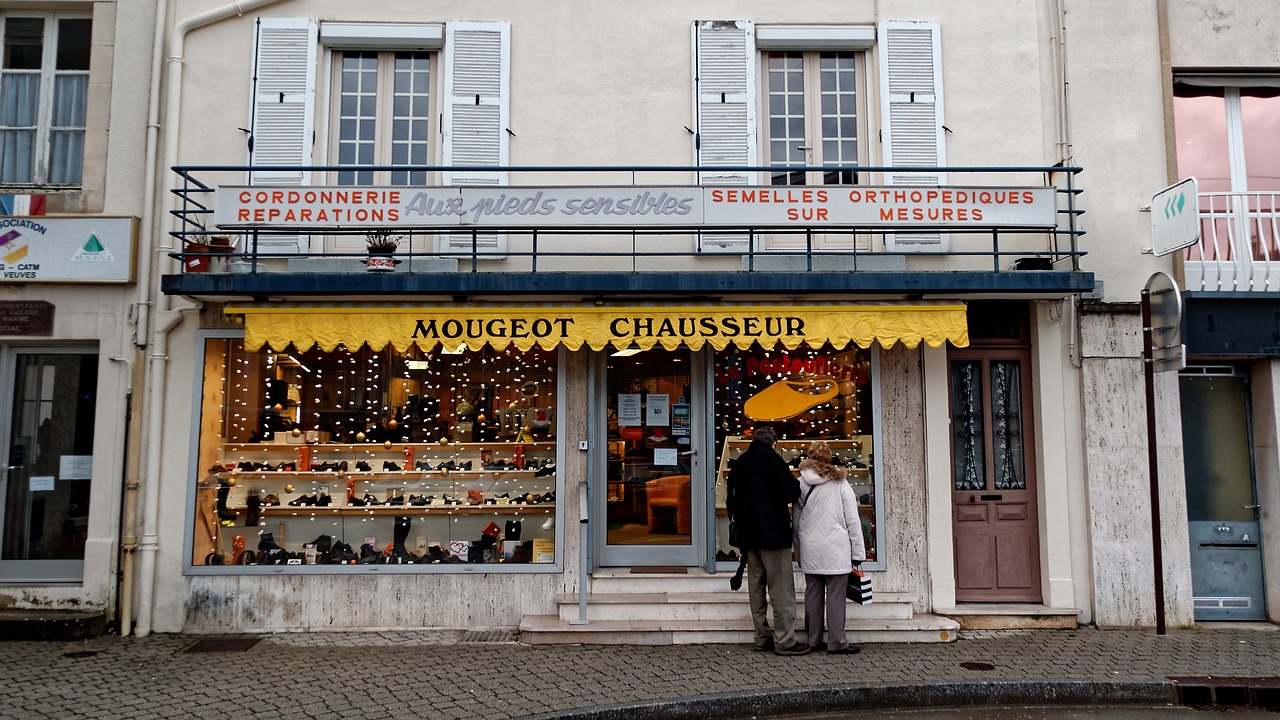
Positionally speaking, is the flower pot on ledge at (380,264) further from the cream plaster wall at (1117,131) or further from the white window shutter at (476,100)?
the cream plaster wall at (1117,131)

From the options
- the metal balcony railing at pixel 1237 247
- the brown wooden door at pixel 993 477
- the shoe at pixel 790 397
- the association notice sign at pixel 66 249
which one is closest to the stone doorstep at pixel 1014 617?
the brown wooden door at pixel 993 477

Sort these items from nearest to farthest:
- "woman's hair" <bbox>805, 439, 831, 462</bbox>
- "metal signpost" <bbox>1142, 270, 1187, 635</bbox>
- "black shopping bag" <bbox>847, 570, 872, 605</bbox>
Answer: "black shopping bag" <bbox>847, 570, 872, 605</bbox>
"woman's hair" <bbox>805, 439, 831, 462</bbox>
"metal signpost" <bbox>1142, 270, 1187, 635</bbox>

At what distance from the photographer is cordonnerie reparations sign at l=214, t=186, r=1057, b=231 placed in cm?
721

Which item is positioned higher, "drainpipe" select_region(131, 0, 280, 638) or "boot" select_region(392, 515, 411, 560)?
"drainpipe" select_region(131, 0, 280, 638)

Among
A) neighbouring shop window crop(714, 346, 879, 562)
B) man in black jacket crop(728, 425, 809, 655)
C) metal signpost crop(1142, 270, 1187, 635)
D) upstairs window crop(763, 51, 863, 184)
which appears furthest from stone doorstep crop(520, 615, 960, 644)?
upstairs window crop(763, 51, 863, 184)

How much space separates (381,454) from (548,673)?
306 cm

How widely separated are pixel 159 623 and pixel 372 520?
2.07 metres

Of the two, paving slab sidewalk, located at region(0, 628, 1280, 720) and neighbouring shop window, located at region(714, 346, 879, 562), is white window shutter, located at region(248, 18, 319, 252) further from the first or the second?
neighbouring shop window, located at region(714, 346, 879, 562)

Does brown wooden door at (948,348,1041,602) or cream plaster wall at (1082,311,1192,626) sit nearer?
cream plaster wall at (1082,311,1192,626)

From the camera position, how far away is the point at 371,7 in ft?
27.0

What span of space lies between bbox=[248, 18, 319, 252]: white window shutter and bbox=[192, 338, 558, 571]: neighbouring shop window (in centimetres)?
139

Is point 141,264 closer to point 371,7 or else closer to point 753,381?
point 371,7

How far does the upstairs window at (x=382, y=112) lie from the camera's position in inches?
325

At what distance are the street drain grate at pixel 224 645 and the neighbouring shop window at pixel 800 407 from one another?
4.33 meters
